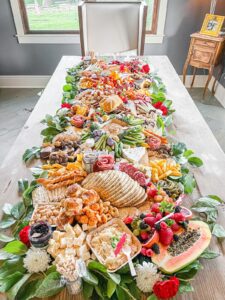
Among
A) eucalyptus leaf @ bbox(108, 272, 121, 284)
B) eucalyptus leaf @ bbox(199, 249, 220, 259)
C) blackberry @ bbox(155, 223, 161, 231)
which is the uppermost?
blackberry @ bbox(155, 223, 161, 231)

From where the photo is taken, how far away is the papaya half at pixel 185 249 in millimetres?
879

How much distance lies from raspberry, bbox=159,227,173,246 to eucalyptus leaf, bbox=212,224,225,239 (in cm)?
20

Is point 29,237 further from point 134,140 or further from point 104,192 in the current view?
point 134,140

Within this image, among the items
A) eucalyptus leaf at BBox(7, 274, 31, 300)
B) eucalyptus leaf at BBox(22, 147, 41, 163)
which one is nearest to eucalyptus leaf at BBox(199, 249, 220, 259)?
eucalyptus leaf at BBox(7, 274, 31, 300)

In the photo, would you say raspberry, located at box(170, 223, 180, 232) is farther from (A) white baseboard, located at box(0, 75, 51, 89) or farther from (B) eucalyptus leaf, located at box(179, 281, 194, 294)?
(A) white baseboard, located at box(0, 75, 51, 89)

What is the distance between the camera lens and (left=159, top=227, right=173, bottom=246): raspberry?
36.8 inches

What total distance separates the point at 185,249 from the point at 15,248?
2.02 feet

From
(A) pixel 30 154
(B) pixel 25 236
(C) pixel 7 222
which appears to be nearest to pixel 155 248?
(B) pixel 25 236

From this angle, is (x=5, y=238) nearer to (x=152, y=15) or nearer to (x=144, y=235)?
(x=144, y=235)

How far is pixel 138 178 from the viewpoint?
1.18m

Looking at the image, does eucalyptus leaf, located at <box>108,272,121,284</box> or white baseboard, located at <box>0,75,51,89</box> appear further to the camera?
white baseboard, located at <box>0,75,51,89</box>

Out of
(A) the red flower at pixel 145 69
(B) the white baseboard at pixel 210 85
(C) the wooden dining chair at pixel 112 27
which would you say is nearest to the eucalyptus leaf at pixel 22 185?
(A) the red flower at pixel 145 69

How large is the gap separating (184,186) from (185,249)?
0.34 metres

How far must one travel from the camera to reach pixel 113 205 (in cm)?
110
